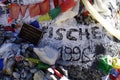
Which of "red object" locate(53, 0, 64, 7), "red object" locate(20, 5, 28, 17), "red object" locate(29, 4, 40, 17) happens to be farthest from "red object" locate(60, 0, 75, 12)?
"red object" locate(20, 5, 28, 17)

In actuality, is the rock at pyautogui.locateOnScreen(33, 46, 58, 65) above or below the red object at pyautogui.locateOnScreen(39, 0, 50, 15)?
below

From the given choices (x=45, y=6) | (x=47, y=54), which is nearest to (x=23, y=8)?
(x=45, y=6)

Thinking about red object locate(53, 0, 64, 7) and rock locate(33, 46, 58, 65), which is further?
red object locate(53, 0, 64, 7)

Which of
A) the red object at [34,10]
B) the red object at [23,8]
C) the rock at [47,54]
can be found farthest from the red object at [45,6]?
the rock at [47,54]

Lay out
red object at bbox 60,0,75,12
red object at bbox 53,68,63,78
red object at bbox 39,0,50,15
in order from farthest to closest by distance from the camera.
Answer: red object at bbox 39,0,50,15
red object at bbox 60,0,75,12
red object at bbox 53,68,63,78

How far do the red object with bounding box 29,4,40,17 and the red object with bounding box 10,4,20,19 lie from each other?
147mm

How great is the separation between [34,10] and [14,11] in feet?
0.75

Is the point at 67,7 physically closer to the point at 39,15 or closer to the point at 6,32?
the point at 39,15

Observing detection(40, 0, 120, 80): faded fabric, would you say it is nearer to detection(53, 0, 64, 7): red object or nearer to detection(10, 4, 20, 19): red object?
detection(53, 0, 64, 7): red object

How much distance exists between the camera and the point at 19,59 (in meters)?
3.72

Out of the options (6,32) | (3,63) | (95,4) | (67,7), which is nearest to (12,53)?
(3,63)

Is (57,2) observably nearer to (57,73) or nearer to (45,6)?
→ (45,6)

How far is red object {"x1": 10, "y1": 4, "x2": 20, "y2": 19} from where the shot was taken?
4090mm

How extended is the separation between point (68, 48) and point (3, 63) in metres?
0.70
